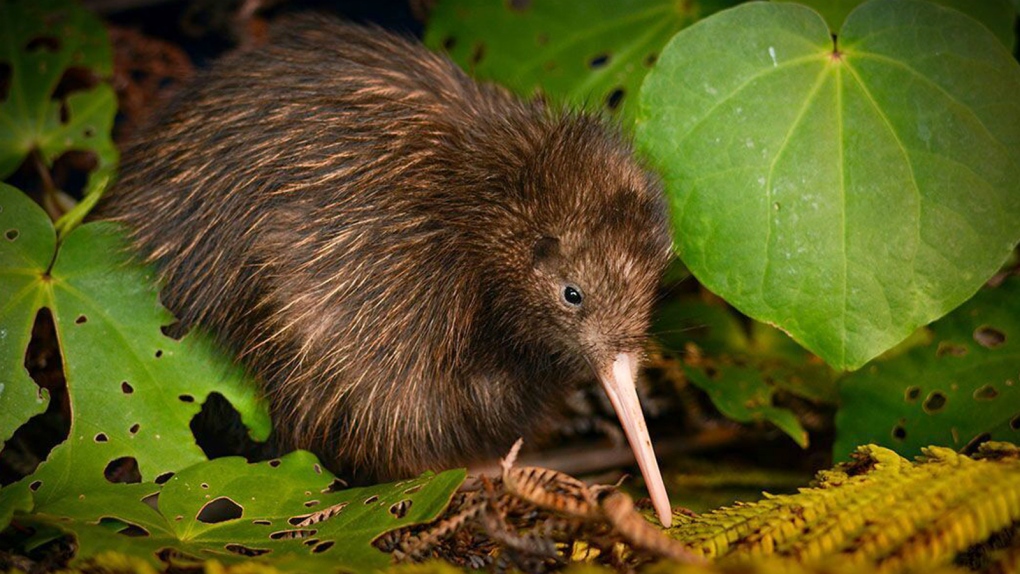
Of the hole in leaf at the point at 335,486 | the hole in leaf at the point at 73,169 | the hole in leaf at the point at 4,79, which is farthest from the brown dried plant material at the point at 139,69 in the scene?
the hole in leaf at the point at 335,486

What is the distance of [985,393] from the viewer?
5.50ft

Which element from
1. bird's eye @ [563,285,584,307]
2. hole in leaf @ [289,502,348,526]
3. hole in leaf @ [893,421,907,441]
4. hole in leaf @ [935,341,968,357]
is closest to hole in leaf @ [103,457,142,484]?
hole in leaf @ [289,502,348,526]

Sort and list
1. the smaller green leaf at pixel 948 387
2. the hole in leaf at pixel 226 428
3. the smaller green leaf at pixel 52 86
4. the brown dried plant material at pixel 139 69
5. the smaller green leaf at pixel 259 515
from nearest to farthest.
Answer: the smaller green leaf at pixel 259 515, the smaller green leaf at pixel 948 387, the hole in leaf at pixel 226 428, the smaller green leaf at pixel 52 86, the brown dried plant material at pixel 139 69

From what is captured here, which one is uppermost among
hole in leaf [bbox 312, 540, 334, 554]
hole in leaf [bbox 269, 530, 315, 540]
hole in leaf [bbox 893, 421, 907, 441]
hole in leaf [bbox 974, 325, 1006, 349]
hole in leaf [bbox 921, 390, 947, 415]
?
hole in leaf [bbox 974, 325, 1006, 349]

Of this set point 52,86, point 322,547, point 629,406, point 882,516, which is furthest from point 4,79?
point 882,516

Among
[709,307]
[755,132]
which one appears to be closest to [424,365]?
[755,132]

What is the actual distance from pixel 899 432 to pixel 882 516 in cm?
59

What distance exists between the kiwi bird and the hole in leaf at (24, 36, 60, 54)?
702mm

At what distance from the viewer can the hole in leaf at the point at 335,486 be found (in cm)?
159

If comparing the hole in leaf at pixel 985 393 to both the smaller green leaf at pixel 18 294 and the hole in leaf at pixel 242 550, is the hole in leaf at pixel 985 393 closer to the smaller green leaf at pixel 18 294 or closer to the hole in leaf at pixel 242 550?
the hole in leaf at pixel 242 550

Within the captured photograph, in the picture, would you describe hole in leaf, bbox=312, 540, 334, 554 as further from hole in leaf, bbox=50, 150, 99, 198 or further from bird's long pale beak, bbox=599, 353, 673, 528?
hole in leaf, bbox=50, 150, 99, 198

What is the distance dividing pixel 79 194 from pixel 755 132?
1749 mm

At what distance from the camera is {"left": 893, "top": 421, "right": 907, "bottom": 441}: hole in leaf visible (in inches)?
68.0

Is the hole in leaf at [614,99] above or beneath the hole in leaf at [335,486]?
above
